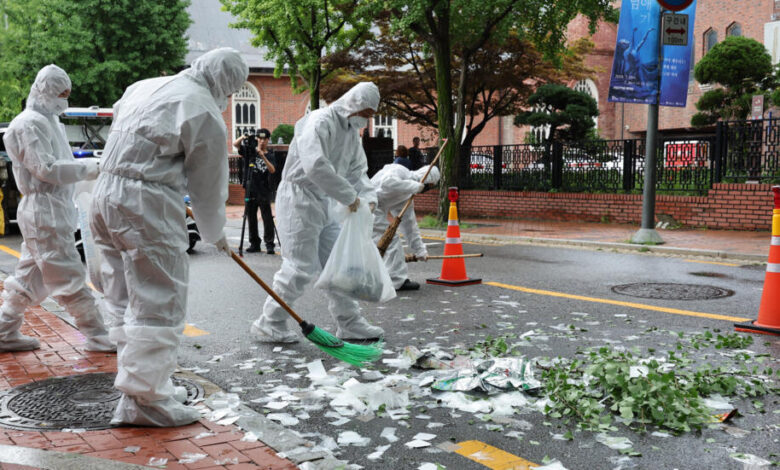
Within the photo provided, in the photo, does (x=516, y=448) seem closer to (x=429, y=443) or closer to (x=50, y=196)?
(x=429, y=443)

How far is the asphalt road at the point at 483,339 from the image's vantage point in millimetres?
3523

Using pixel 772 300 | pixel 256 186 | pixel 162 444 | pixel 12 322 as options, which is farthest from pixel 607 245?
pixel 162 444

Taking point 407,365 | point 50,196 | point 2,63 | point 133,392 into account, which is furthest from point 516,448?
point 2,63

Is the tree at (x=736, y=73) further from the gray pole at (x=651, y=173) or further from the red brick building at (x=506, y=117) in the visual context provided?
the red brick building at (x=506, y=117)

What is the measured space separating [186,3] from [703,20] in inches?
1103

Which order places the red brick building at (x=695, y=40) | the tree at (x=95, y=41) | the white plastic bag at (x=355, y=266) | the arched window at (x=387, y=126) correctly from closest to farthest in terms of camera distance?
1. the white plastic bag at (x=355, y=266)
2. the tree at (x=95, y=41)
3. the red brick building at (x=695, y=40)
4. the arched window at (x=387, y=126)

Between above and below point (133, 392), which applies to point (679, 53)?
above

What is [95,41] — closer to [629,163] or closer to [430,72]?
[430,72]

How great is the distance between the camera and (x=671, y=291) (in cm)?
788

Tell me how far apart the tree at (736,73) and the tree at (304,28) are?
9.70m

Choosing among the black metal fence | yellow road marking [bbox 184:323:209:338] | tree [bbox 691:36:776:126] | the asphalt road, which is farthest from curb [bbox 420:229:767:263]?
tree [bbox 691:36:776:126]

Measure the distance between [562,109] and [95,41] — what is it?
806 inches

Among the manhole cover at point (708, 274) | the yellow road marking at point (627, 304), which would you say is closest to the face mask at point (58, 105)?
the yellow road marking at point (627, 304)

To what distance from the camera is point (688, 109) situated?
4219 centimetres
